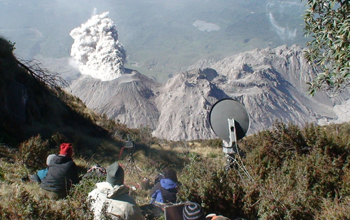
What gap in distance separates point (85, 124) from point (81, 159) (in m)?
4.40

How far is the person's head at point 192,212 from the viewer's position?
148 inches

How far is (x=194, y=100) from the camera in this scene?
73.6m

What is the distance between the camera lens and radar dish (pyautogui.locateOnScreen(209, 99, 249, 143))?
17.3 feet

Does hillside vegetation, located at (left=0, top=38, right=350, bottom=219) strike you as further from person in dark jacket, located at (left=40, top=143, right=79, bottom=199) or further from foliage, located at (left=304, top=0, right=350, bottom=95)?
foliage, located at (left=304, top=0, right=350, bottom=95)

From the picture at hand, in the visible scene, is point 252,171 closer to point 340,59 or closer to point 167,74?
point 340,59

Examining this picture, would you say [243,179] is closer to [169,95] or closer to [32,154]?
[32,154]

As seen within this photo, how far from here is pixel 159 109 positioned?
78250mm

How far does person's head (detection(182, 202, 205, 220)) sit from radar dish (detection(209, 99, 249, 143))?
172 cm

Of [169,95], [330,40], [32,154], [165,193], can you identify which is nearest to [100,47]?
[169,95]

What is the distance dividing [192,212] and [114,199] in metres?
1.14

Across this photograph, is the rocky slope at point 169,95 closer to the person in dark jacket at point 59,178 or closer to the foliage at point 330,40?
the foliage at point 330,40

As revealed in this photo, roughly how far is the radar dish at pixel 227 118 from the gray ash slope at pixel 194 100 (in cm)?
5716

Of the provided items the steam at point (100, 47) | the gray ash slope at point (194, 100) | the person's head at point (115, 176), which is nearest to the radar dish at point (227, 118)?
the person's head at point (115, 176)

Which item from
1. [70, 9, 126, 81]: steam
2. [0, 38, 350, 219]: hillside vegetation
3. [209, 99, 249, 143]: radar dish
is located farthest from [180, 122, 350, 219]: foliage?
[70, 9, 126, 81]: steam
